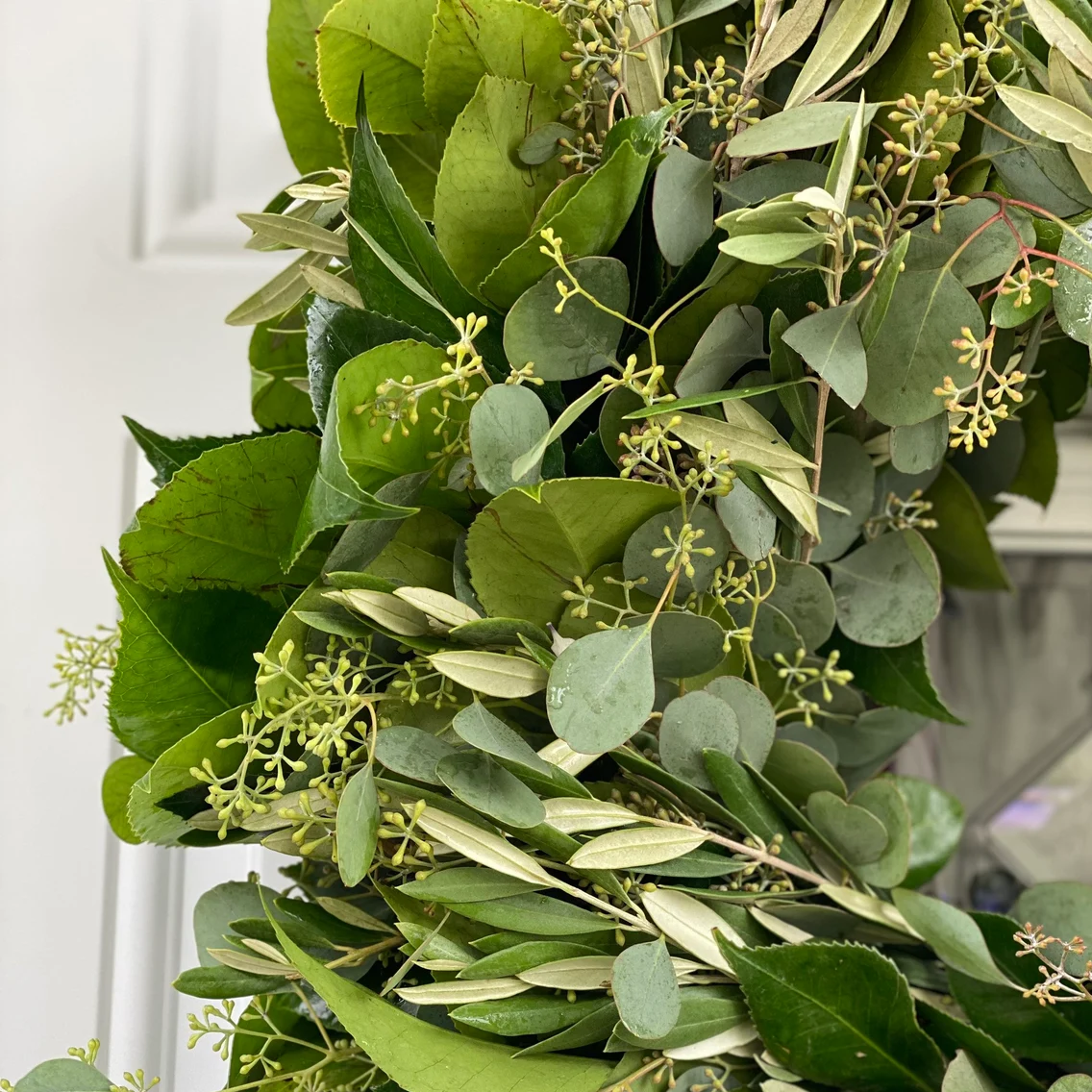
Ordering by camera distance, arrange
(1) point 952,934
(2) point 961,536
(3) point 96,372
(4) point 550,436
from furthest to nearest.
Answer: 1. (3) point 96,372
2. (2) point 961,536
3. (1) point 952,934
4. (4) point 550,436

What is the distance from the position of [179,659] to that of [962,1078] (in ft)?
1.03

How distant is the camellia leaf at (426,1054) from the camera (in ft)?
1.01

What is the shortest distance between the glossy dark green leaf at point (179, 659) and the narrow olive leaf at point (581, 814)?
0.40 ft

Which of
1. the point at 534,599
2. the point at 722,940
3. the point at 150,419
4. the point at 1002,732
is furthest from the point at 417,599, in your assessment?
the point at 1002,732

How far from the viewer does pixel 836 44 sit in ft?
1.05

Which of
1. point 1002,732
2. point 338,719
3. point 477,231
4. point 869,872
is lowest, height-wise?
point 1002,732

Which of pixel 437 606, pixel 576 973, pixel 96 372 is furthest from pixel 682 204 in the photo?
pixel 96 372

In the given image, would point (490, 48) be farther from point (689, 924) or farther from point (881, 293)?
point (689, 924)

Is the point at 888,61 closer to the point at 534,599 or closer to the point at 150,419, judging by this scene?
the point at 534,599

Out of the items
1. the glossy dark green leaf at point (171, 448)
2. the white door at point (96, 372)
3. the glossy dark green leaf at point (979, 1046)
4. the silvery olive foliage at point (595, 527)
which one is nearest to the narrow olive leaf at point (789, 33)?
the silvery olive foliage at point (595, 527)

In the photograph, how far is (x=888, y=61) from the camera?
13.6 inches

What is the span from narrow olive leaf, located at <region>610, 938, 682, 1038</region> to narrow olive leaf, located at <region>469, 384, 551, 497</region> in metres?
0.16

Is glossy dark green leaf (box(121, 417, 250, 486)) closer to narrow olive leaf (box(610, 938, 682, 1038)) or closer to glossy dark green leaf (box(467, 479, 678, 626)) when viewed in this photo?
glossy dark green leaf (box(467, 479, 678, 626))

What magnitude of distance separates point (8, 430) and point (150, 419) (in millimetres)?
89
